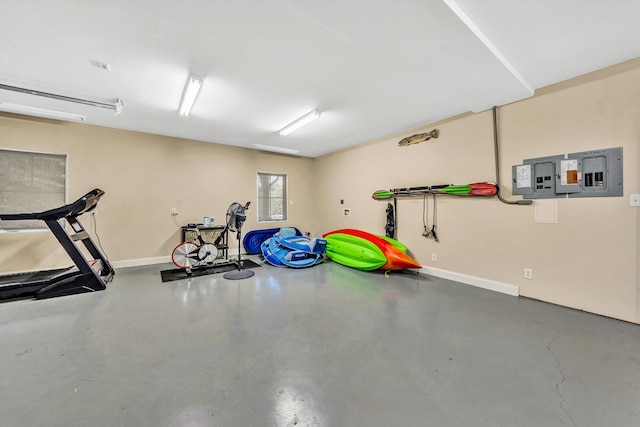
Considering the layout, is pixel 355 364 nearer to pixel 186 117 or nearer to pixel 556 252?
pixel 556 252

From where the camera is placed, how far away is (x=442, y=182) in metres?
4.29

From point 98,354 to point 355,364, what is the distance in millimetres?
2166

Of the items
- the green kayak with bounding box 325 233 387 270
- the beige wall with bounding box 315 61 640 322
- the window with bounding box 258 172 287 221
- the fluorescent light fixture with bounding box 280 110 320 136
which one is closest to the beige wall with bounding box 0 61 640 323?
the beige wall with bounding box 315 61 640 322

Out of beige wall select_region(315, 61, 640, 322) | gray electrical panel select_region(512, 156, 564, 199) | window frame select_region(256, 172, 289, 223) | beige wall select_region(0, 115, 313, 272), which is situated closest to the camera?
beige wall select_region(315, 61, 640, 322)

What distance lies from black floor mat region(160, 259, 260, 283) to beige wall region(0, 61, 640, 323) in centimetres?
107

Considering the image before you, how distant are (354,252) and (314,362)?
9.92ft

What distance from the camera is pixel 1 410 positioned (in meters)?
1.47

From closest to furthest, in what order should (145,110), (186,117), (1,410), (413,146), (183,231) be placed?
(1,410) < (145,110) < (186,117) < (413,146) < (183,231)

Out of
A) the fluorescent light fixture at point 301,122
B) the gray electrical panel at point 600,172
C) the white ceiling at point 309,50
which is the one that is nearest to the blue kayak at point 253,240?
the fluorescent light fixture at point 301,122

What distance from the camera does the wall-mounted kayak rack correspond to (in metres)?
3.62

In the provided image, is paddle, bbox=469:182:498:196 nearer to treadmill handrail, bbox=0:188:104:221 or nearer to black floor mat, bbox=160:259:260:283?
black floor mat, bbox=160:259:260:283

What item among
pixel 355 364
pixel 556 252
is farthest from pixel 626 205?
pixel 355 364

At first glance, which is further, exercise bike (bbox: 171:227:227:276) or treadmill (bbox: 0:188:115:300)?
exercise bike (bbox: 171:227:227:276)

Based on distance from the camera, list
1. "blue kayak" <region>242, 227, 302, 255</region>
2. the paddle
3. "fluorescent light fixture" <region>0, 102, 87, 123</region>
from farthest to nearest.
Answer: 1. "blue kayak" <region>242, 227, 302, 255</region>
2. "fluorescent light fixture" <region>0, 102, 87, 123</region>
3. the paddle
